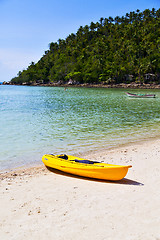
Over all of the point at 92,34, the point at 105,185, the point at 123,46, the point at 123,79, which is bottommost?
the point at 105,185

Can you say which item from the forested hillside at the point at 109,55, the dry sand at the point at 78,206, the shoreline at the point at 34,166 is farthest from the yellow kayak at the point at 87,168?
the forested hillside at the point at 109,55

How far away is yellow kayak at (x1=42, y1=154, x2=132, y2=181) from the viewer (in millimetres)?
7217

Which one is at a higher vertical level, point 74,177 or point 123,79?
point 123,79

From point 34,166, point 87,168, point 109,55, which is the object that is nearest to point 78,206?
point 87,168

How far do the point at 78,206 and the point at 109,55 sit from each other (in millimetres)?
132662

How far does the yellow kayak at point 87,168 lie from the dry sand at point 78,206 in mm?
248

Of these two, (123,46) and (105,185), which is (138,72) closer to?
(123,46)

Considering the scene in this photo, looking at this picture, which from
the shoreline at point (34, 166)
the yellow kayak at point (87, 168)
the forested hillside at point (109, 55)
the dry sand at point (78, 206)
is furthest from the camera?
the forested hillside at point (109, 55)

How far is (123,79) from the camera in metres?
116

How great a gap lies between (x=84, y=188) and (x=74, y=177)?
1.17m

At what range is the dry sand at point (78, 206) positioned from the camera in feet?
15.1

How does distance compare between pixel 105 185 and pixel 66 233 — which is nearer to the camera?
pixel 66 233

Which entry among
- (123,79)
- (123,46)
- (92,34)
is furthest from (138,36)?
(92,34)

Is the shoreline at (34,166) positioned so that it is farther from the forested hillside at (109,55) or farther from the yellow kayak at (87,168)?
the forested hillside at (109,55)
